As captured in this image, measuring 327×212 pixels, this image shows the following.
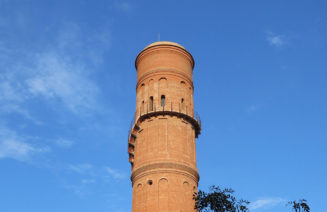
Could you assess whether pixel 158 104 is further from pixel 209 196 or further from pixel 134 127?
pixel 209 196

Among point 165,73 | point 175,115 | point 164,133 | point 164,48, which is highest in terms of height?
point 164,48

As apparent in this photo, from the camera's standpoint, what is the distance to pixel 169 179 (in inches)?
1205

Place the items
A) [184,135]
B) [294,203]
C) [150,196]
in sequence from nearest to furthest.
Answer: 1. [294,203]
2. [150,196]
3. [184,135]

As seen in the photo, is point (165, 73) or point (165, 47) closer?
point (165, 73)

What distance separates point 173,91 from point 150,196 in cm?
903

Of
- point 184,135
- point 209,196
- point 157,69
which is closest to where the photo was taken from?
point 209,196

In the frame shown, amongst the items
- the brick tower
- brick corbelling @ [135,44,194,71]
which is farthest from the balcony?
brick corbelling @ [135,44,194,71]

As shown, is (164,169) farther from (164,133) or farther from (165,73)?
(165,73)

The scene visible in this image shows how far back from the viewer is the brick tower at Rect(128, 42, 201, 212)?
1201 inches

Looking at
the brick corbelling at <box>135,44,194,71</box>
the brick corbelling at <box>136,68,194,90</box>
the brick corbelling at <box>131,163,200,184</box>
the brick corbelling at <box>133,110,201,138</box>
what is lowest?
the brick corbelling at <box>131,163,200,184</box>

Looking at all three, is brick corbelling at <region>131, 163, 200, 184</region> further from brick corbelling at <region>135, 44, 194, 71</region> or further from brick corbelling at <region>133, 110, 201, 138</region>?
brick corbelling at <region>135, 44, 194, 71</region>

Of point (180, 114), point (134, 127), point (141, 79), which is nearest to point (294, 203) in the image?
point (180, 114)

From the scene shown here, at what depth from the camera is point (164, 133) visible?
32.3 meters

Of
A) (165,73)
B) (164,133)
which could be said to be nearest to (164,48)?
(165,73)
